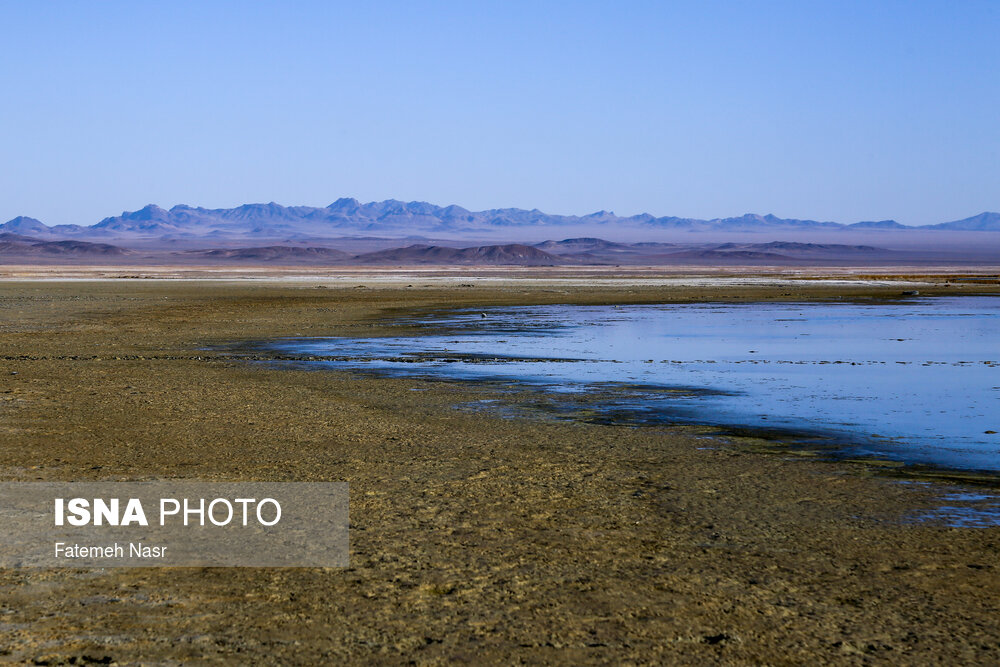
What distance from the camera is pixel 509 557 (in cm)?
720

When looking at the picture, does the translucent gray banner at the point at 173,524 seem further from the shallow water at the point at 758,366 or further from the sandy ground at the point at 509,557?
the shallow water at the point at 758,366

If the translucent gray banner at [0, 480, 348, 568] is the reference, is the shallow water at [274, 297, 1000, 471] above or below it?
below

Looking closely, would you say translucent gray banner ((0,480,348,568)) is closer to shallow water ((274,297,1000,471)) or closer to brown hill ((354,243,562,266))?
shallow water ((274,297,1000,471))

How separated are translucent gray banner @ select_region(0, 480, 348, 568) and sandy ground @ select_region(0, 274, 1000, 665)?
23cm

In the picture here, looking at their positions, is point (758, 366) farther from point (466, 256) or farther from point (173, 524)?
point (466, 256)

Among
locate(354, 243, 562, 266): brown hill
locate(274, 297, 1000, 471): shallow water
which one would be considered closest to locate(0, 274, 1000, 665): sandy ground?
locate(274, 297, 1000, 471): shallow water

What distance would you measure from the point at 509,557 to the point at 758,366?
42.8 ft

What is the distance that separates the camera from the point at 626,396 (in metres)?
15.3

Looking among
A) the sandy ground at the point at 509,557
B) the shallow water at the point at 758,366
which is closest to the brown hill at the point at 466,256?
the shallow water at the point at 758,366

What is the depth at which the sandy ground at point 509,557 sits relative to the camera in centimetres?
570

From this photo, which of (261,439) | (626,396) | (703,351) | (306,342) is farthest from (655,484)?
(306,342)

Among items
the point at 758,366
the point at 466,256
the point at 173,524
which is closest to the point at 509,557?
the point at 173,524

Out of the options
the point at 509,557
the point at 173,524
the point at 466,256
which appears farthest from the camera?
the point at 466,256

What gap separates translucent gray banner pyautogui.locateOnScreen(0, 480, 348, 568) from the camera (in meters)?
7.14
